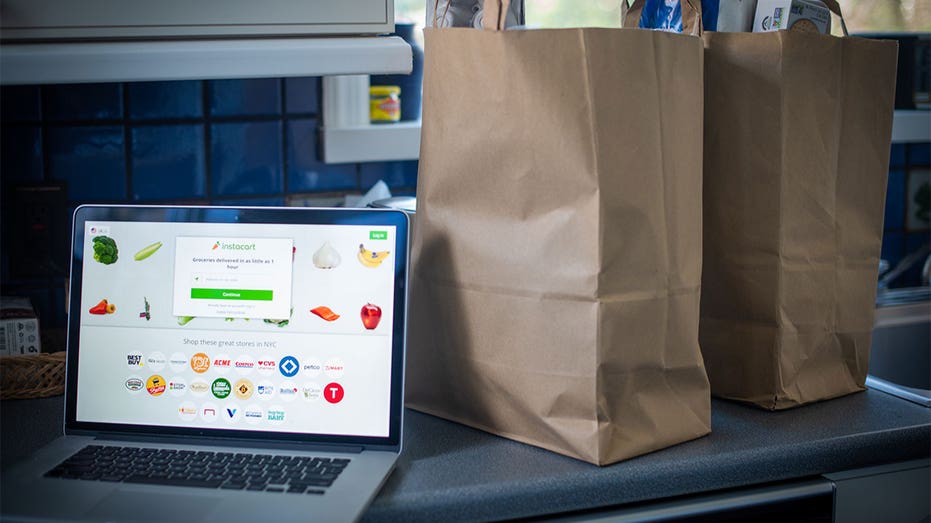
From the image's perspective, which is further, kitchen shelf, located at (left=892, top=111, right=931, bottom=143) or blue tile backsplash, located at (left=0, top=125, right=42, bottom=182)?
kitchen shelf, located at (left=892, top=111, right=931, bottom=143)

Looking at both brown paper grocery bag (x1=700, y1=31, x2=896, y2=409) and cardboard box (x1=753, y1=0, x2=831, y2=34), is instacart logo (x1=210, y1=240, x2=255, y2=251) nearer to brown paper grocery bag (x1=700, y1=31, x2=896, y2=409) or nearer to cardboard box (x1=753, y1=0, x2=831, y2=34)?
brown paper grocery bag (x1=700, y1=31, x2=896, y2=409)

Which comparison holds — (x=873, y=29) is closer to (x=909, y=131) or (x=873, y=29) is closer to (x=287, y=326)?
(x=909, y=131)

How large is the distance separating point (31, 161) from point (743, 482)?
1.03 meters

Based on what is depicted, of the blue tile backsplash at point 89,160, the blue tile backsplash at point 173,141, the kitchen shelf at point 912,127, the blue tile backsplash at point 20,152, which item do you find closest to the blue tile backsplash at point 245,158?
the blue tile backsplash at point 173,141

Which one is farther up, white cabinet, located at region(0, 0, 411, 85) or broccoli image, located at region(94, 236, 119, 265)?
white cabinet, located at region(0, 0, 411, 85)

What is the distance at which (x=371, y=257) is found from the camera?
965 mm

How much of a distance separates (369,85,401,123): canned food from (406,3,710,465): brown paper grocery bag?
1.78ft

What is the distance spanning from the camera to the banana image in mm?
963

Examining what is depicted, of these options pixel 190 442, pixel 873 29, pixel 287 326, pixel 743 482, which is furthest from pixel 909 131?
pixel 190 442

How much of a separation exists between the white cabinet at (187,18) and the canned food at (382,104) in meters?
0.41

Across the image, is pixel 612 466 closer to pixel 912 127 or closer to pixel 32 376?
pixel 32 376

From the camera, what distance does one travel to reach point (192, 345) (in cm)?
98

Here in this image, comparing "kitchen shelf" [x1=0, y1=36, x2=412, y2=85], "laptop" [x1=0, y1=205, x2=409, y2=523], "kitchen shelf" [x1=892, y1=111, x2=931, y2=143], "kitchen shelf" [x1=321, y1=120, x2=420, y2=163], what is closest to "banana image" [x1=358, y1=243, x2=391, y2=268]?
"laptop" [x1=0, y1=205, x2=409, y2=523]

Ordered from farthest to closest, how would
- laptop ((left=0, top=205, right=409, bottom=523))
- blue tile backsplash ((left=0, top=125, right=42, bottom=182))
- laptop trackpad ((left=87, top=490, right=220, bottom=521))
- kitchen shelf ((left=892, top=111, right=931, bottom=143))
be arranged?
kitchen shelf ((left=892, top=111, right=931, bottom=143)) → blue tile backsplash ((left=0, top=125, right=42, bottom=182)) → laptop ((left=0, top=205, right=409, bottom=523)) → laptop trackpad ((left=87, top=490, right=220, bottom=521))
